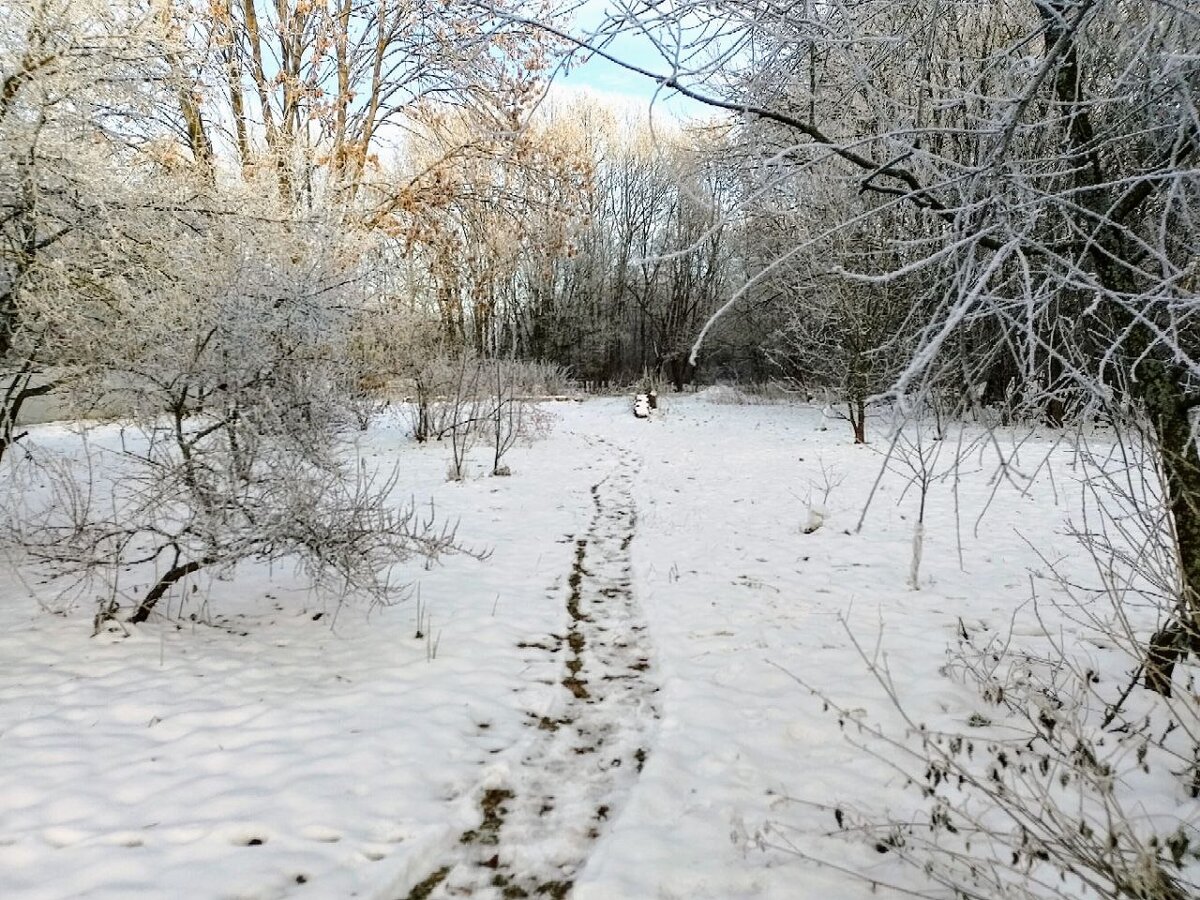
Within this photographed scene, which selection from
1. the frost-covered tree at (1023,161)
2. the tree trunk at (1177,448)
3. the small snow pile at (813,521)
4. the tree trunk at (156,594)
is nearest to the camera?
the frost-covered tree at (1023,161)

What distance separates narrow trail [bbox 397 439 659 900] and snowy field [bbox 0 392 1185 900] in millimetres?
15

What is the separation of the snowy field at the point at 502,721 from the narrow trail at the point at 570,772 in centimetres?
2

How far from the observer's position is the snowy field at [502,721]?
2723mm

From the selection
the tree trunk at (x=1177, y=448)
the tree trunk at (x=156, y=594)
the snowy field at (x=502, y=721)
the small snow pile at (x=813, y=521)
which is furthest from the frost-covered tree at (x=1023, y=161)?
the tree trunk at (x=156, y=594)

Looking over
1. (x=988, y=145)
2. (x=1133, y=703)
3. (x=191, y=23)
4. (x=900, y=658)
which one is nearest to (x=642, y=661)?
(x=900, y=658)

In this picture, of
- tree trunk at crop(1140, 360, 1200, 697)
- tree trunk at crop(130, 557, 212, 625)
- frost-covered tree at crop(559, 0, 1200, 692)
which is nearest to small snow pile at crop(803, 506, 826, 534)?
frost-covered tree at crop(559, 0, 1200, 692)

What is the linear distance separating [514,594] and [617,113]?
1202 inches

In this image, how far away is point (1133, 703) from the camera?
372 centimetres

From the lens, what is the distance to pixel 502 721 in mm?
3924

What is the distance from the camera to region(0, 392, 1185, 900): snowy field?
272cm

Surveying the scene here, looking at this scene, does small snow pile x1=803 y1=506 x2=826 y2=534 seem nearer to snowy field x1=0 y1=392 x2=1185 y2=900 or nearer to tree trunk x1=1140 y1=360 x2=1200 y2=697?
snowy field x1=0 y1=392 x2=1185 y2=900

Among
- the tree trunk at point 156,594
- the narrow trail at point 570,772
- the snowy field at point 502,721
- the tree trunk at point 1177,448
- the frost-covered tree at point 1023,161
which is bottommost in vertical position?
the narrow trail at point 570,772

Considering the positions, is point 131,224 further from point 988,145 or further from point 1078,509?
→ point 1078,509

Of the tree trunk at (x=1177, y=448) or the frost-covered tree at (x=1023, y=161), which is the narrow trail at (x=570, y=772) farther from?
the tree trunk at (x=1177, y=448)
